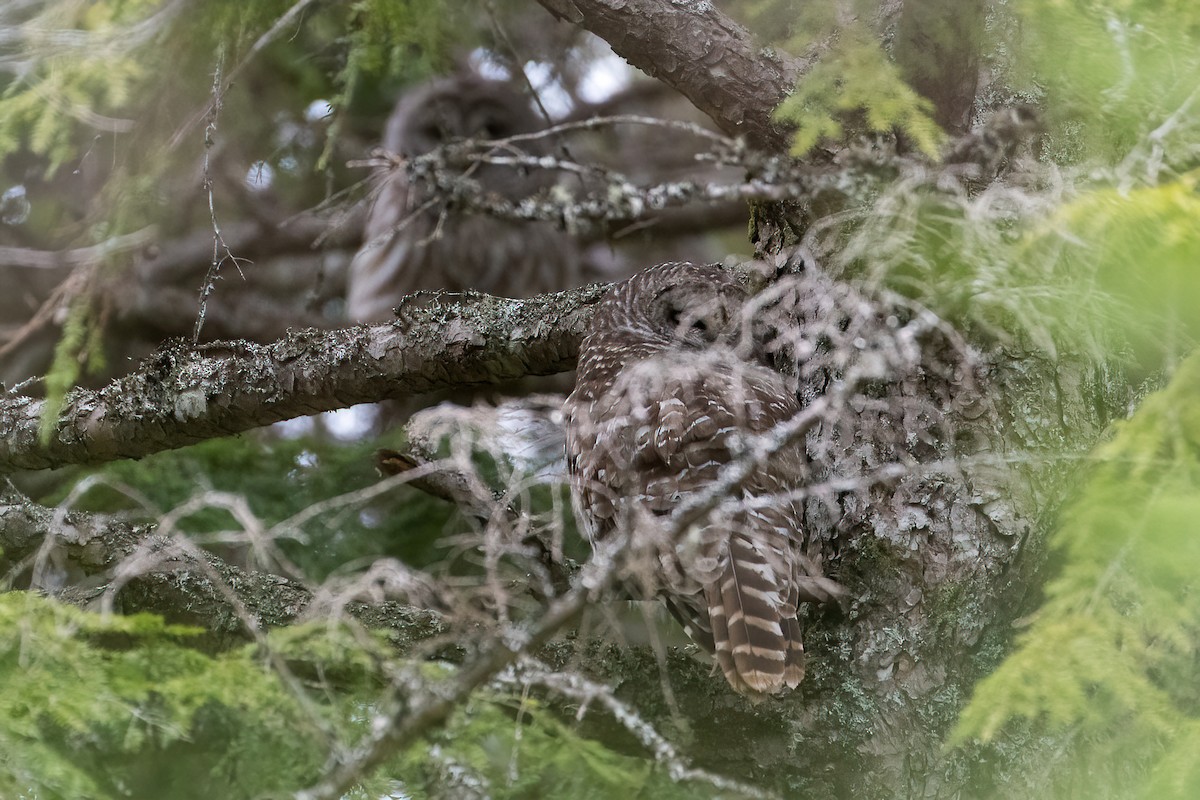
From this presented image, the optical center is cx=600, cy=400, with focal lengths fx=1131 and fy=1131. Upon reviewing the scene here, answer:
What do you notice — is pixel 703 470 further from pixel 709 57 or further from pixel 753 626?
pixel 709 57

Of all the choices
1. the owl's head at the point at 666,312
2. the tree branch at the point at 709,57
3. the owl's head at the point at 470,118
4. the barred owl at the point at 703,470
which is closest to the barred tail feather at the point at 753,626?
the barred owl at the point at 703,470

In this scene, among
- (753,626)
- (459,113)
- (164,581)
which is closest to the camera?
(753,626)

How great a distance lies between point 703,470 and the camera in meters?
2.82

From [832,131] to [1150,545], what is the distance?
1.06 meters

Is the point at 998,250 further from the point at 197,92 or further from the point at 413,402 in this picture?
the point at 413,402

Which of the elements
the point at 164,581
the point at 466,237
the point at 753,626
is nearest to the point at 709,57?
the point at 753,626

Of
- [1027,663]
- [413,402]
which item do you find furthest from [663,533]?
[413,402]

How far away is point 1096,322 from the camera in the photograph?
2258 mm

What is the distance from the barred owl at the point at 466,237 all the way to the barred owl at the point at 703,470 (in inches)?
107

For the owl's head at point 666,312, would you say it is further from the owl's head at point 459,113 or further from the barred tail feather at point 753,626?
the owl's head at point 459,113

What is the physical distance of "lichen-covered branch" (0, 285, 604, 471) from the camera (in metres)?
3.58

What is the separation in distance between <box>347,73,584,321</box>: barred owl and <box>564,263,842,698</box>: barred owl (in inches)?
107

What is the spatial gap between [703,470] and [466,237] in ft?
13.0

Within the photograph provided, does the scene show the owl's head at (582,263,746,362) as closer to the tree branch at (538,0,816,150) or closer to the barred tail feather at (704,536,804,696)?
the tree branch at (538,0,816,150)
